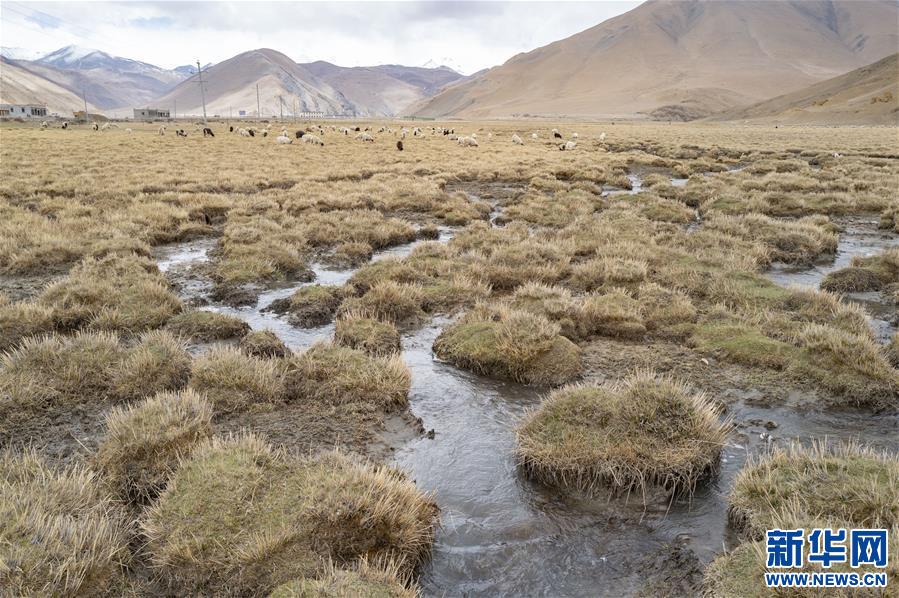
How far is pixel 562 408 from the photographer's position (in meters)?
6.62

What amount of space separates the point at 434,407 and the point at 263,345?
2980 millimetres

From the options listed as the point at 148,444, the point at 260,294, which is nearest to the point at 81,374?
the point at 148,444

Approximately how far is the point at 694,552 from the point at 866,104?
147 meters

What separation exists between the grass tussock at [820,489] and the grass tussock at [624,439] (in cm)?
60

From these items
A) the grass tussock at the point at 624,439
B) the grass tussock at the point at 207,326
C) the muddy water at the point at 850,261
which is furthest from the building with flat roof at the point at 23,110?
the grass tussock at the point at 624,439

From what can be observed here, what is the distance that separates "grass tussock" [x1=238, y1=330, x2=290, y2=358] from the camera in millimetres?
8766

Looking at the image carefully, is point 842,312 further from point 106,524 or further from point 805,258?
point 106,524

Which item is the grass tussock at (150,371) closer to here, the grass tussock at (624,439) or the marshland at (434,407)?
the marshland at (434,407)

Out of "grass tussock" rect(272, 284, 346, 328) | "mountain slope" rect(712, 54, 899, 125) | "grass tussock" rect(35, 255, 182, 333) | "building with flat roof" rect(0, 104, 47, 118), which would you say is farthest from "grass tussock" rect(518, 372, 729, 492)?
"building with flat roof" rect(0, 104, 47, 118)

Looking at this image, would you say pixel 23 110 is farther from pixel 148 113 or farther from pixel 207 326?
pixel 207 326

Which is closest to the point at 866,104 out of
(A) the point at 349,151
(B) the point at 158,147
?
(A) the point at 349,151

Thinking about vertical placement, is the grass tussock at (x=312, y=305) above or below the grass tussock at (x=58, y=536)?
above

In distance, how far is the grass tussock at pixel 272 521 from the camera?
453 cm

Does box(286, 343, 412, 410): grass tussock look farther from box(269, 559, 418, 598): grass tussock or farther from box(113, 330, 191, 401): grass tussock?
box(269, 559, 418, 598): grass tussock
